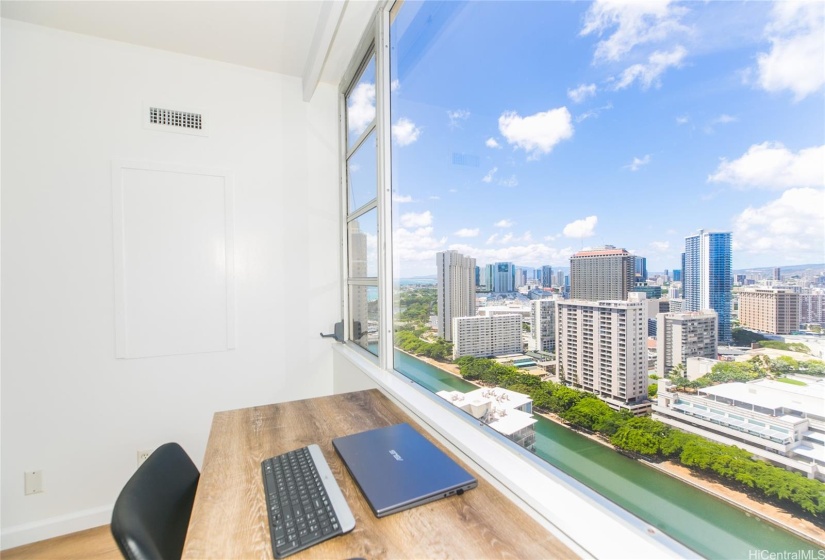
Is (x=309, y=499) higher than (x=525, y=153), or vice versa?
(x=525, y=153)

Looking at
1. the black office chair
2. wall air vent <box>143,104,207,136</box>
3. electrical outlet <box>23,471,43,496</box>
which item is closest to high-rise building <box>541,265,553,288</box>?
the black office chair

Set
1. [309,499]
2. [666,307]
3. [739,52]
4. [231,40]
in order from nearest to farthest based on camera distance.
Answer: [739,52] → [666,307] → [309,499] → [231,40]

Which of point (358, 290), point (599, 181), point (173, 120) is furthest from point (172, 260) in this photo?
point (599, 181)

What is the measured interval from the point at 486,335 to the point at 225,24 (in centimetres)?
218

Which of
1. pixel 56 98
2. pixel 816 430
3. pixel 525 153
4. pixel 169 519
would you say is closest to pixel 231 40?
pixel 56 98

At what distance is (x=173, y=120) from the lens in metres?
2.20

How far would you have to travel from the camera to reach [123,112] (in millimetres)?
2096

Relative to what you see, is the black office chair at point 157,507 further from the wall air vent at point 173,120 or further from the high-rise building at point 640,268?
the wall air vent at point 173,120

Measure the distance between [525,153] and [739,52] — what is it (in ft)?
1.60

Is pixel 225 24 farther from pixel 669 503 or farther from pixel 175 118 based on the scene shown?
pixel 669 503

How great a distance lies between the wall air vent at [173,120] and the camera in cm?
215

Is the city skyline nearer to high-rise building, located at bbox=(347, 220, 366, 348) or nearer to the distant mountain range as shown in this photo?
the distant mountain range

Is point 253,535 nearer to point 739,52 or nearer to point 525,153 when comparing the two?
point 525,153

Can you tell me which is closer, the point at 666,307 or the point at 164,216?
the point at 666,307
